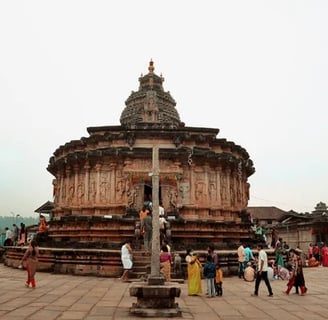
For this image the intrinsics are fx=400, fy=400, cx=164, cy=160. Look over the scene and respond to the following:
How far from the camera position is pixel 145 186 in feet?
79.5

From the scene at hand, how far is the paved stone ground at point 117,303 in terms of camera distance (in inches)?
363

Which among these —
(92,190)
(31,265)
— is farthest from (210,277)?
(92,190)

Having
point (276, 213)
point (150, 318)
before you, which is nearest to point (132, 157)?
point (150, 318)

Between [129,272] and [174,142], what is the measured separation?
11134mm

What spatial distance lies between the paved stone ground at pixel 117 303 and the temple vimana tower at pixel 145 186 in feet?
25.5

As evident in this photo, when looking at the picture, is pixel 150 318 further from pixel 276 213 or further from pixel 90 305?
pixel 276 213

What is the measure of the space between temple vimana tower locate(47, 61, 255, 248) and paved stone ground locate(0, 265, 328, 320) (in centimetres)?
777

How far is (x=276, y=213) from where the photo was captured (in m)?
69.4

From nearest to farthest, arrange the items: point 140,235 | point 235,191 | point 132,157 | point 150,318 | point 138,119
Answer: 1. point 150,318
2. point 140,235
3. point 132,157
4. point 235,191
5. point 138,119

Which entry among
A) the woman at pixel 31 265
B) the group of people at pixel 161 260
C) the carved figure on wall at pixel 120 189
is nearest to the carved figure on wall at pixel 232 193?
the carved figure on wall at pixel 120 189

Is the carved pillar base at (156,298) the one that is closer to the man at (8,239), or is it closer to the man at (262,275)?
the man at (262,275)

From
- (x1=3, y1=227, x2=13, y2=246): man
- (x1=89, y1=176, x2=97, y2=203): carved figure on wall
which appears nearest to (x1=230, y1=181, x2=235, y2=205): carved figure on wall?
(x1=89, y1=176, x2=97, y2=203): carved figure on wall

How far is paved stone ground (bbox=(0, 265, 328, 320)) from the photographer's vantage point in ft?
30.2

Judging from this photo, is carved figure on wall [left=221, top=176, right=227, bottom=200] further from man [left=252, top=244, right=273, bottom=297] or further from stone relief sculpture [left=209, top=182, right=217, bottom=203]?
man [left=252, top=244, right=273, bottom=297]
